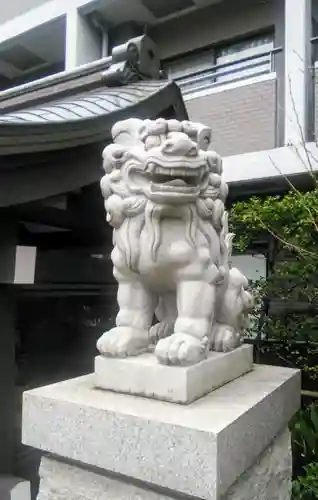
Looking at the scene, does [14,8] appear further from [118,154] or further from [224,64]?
[118,154]

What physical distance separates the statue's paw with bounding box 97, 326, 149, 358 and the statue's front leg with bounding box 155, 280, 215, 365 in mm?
133

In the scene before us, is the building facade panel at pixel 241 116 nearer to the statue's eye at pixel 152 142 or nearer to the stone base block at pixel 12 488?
Result: the statue's eye at pixel 152 142

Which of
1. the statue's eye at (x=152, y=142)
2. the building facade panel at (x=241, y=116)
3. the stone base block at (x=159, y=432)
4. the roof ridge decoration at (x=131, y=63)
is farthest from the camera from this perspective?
the building facade panel at (x=241, y=116)

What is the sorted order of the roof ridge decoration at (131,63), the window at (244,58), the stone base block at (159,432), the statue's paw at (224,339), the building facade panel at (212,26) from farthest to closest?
the building facade panel at (212,26), the window at (244,58), the roof ridge decoration at (131,63), the statue's paw at (224,339), the stone base block at (159,432)

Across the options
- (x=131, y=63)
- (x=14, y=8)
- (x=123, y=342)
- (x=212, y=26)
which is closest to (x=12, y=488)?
(x=123, y=342)

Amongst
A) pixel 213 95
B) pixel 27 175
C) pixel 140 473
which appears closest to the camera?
pixel 140 473

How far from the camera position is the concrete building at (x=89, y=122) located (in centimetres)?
209

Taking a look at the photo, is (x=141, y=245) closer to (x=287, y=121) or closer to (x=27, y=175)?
(x=27, y=175)

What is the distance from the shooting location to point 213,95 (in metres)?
4.76

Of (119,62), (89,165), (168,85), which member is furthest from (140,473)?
(119,62)

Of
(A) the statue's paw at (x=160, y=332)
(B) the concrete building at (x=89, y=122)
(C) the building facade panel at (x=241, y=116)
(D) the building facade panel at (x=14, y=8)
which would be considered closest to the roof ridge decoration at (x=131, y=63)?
(B) the concrete building at (x=89, y=122)

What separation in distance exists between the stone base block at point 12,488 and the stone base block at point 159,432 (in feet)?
3.49

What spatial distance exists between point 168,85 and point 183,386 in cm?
205

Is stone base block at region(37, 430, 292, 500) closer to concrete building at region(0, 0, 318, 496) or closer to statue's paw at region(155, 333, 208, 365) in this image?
statue's paw at region(155, 333, 208, 365)
